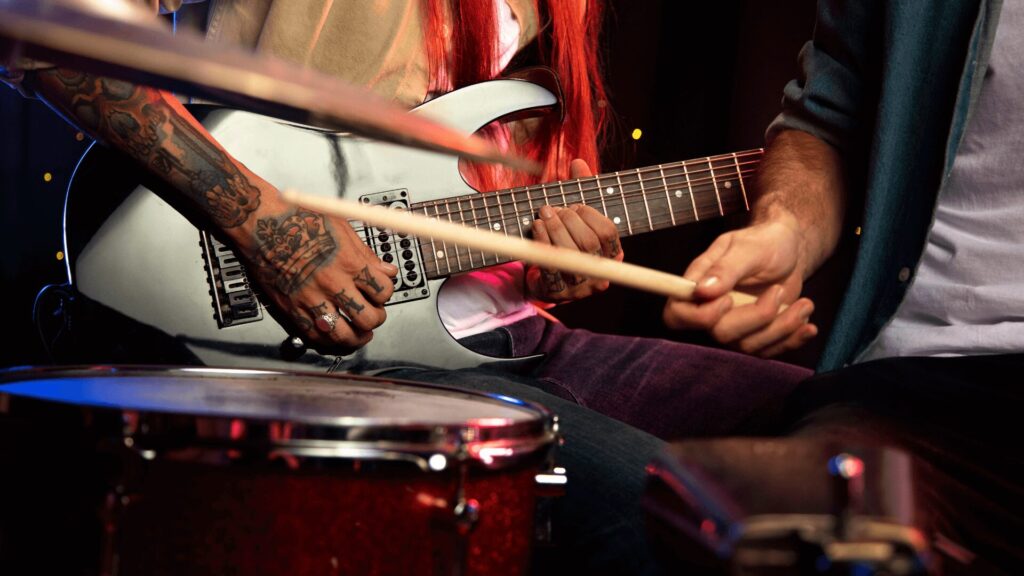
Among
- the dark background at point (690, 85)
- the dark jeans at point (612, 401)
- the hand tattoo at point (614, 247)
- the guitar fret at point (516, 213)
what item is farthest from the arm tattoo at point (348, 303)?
the dark background at point (690, 85)

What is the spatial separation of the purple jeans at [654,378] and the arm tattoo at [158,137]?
1.37 ft

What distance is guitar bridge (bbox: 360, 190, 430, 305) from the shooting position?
1404 millimetres

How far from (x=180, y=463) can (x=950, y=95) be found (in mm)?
967

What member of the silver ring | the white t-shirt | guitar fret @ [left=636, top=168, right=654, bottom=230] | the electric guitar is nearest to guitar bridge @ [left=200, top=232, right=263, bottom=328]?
the electric guitar

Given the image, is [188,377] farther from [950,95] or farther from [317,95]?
[950,95]

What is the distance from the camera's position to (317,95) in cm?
43

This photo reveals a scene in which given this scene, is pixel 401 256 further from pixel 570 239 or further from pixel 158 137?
pixel 158 137

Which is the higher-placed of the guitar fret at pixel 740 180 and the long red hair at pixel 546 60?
the long red hair at pixel 546 60

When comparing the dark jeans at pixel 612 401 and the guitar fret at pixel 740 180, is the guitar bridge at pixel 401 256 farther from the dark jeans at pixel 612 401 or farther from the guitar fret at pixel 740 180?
the guitar fret at pixel 740 180

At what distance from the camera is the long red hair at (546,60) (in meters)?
1.60

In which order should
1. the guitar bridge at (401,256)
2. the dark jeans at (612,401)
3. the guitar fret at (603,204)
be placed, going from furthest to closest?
the guitar fret at (603,204) → the guitar bridge at (401,256) → the dark jeans at (612,401)

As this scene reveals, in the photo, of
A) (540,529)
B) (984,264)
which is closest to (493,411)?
(540,529)

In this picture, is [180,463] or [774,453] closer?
[774,453]

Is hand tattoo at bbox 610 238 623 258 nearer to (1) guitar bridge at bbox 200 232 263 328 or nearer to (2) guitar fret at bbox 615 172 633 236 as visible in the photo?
(2) guitar fret at bbox 615 172 633 236
